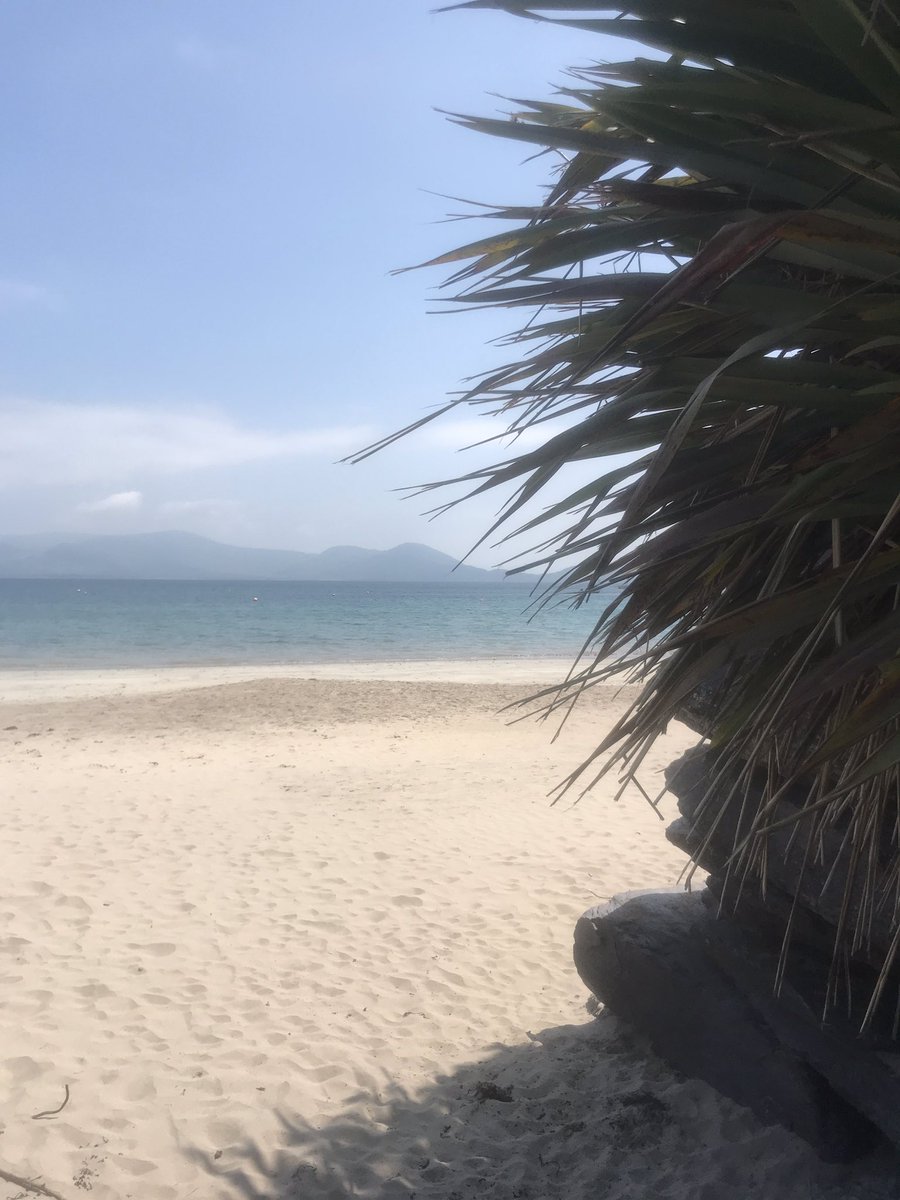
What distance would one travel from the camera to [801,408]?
1.94 meters

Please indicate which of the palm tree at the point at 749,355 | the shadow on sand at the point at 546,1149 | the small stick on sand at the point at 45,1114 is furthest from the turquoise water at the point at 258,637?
the palm tree at the point at 749,355

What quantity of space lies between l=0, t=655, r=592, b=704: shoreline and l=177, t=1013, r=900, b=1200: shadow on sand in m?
14.7

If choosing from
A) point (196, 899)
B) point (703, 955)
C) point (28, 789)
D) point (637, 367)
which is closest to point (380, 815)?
point (196, 899)

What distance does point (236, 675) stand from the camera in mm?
21562

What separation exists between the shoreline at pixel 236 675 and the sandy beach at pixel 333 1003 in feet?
28.0

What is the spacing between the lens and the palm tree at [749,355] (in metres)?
1.69

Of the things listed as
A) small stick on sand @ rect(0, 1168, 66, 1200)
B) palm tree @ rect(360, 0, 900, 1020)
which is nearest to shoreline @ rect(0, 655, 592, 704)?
small stick on sand @ rect(0, 1168, 66, 1200)

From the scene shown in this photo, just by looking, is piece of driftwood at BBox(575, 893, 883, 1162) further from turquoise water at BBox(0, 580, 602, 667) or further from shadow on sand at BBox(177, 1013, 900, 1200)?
turquoise water at BBox(0, 580, 602, 667)

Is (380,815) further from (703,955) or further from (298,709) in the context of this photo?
(298,709)

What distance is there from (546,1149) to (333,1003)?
5.17ft

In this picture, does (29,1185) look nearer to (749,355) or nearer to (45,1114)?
(45,1114)

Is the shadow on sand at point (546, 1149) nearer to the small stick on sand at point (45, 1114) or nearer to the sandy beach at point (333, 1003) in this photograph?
the sandy beach at point (333, 1003)

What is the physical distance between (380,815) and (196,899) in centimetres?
254

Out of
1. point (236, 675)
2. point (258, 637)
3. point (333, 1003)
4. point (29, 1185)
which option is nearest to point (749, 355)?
point (29, 1185)
